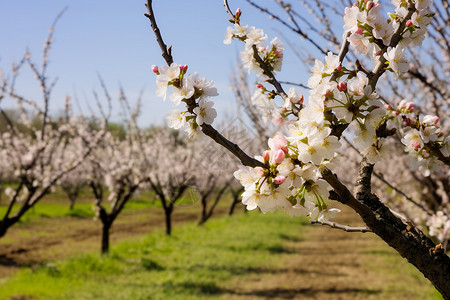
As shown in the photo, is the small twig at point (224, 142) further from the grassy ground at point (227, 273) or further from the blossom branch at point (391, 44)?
the grassy ground at point (227, 273)

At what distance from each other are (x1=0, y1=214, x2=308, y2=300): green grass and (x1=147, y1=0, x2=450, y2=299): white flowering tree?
6.38 metres

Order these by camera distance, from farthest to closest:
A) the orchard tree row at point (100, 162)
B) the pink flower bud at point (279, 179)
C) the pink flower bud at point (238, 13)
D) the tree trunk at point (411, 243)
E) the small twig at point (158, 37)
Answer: the orchard tree row at point (100, 162) → the pink flower bud at point (238, 13) → the tree trunk at point (411, 243) → the small twig at point (158, 37) → the pink flower bud at point (279, 179)

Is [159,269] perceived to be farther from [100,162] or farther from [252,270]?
[100,162]

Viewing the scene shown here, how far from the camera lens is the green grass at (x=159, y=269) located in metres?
7.55

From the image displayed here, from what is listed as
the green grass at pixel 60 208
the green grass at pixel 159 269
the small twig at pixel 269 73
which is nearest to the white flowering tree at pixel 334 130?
the small twig at pixel 269 73

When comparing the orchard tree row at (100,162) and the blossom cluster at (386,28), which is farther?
the orchard tree row at (100,162)

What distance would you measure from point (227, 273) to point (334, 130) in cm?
825

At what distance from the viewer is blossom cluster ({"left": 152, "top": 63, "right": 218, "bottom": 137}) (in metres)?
1.17

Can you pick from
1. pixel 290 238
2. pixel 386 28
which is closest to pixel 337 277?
pixel 290 238

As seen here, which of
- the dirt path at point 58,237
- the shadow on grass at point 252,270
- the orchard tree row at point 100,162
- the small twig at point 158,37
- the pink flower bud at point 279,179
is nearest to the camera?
the pink flower bud at point 279,179

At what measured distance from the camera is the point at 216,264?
32.0ft

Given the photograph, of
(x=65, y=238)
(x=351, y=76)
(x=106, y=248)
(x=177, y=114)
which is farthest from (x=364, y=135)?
(x=65, y=238)

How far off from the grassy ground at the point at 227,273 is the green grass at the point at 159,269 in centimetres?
2

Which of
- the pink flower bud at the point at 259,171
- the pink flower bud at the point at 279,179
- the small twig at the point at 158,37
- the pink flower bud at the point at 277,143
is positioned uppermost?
the small twig at the point at 158,37
